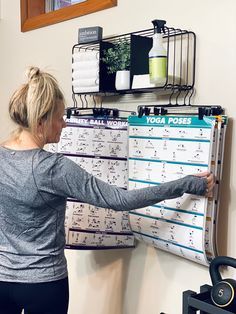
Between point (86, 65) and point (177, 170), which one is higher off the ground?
point (86, 65)

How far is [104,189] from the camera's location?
5.37 ft

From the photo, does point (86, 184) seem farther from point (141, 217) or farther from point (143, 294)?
point (143, 294)

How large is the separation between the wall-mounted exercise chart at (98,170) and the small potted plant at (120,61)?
175 millimetres

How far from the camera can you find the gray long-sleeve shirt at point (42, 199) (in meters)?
1.59

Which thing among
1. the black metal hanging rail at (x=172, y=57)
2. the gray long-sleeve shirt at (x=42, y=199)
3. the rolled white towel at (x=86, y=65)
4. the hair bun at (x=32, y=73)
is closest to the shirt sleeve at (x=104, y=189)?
the gray long-sleeve shirt at (x=42, y=199)

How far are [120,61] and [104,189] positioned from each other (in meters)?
0.66

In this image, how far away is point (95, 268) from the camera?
233 cm

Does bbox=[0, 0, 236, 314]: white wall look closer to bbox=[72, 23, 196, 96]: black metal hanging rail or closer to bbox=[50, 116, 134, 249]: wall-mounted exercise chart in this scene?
bbox=[72, 23, 196, 96]: black metal hanging rail

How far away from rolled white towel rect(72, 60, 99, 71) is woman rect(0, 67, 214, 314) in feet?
1.52

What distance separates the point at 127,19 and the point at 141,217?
893mm

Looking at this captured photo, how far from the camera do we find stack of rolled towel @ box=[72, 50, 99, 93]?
210cm

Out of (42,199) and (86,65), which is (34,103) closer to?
(42,199)

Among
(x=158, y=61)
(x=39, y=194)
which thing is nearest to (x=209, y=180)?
(x=158, y=61)

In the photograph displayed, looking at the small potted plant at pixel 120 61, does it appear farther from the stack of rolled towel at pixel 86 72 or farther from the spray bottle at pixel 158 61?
the spray bottle at pixel 158 61
